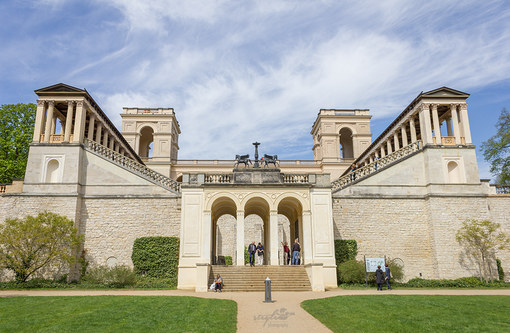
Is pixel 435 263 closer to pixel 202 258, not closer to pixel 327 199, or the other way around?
pixel 327 199

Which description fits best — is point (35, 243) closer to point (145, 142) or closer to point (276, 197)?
point (276, 197)

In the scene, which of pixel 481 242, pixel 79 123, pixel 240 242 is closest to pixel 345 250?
pixel 240 242

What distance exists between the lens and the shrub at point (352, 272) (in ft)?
68.9

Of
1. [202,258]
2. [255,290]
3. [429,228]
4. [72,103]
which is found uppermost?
[72,103]

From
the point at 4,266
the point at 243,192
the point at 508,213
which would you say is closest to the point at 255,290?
the point at 243,192

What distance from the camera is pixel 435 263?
23.7 m

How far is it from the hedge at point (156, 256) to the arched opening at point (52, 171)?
273 inches

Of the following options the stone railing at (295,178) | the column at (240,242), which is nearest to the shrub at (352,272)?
the stone railing at (295,178)

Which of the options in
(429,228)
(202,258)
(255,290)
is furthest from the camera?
(429,228)

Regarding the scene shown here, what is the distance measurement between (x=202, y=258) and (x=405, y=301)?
11.2 m

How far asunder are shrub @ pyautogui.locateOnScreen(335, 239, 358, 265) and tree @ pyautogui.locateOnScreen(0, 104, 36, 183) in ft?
82.2

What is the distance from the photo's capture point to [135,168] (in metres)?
25.9

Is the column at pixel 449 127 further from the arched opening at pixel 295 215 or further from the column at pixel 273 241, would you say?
the column at pixel 273 241

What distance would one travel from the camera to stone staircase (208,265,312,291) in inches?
732
